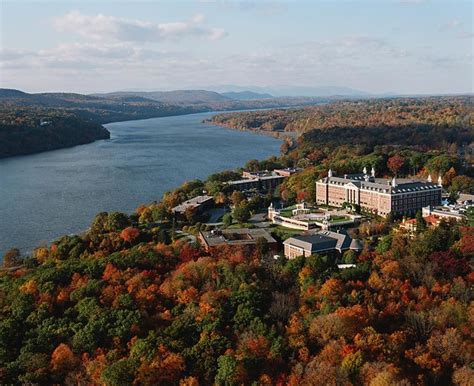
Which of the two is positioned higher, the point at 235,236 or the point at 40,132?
the point at 40,132

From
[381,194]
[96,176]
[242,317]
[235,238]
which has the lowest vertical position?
[242,317]

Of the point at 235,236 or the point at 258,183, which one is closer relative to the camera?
the point at 235,236

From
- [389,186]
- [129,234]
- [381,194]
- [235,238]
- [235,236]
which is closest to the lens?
[235,238]

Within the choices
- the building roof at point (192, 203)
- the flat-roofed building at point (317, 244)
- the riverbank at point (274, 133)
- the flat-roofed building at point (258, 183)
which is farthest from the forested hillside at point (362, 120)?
the flat-roofed building at point (317, 244)

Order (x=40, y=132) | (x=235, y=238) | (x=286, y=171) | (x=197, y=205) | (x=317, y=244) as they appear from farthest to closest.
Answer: (x=40, y=132), (x=286, y=171), (x=197, y=205), (x=235, y=238), (x=317, y=244)

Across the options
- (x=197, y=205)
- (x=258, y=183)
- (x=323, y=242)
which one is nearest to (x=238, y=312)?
(x=323, y=242)

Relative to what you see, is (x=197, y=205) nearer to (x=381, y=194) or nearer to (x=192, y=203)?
(x=192, y=203)

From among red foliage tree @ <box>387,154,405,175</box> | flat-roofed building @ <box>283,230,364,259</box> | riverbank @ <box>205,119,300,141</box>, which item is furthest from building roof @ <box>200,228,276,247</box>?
riverbank @ <box>205,119,300,141</box>

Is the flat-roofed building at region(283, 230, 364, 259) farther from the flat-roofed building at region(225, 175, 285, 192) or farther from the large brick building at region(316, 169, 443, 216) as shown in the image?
the flat-roofed building at region(225, 175, 285, 192)
